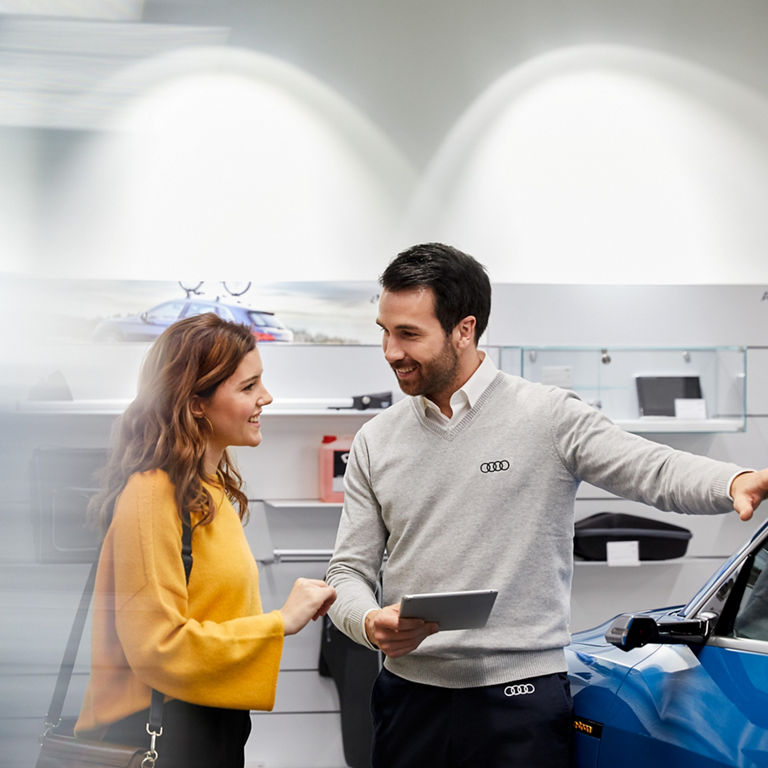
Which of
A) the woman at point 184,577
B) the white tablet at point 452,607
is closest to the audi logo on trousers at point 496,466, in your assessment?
the white tablet at point 452,607

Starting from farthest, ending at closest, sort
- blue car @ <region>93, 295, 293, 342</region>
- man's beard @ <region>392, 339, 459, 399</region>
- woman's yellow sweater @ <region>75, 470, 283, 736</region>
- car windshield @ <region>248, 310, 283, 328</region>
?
car windshield @ <region>248, 310, 283, 328</region> → blue car @ <region>93, 295, 293, 342</region> → man's beard @ <region>392, 339, 459, 399</region> → woman's yellow sweater @ <region>75, 470, 283, 736</region>

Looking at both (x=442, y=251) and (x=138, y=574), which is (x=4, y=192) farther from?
(x=442, y=251)

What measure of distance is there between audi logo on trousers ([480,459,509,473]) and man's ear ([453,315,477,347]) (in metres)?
0.26

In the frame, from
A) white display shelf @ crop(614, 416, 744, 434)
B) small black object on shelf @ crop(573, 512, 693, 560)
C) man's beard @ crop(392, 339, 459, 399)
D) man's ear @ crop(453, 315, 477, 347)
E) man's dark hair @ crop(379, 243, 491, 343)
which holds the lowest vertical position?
small black object on shelf @ crop(573, 512, 693, 560)

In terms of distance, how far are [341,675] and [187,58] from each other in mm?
2535

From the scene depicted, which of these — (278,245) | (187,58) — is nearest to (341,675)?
(278,245)

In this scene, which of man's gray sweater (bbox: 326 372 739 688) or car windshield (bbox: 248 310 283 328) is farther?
car windshield (bbox: 248 310 283 328)

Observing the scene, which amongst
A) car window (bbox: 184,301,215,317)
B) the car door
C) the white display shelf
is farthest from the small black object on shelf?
the car door

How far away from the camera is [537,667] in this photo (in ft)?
5.71

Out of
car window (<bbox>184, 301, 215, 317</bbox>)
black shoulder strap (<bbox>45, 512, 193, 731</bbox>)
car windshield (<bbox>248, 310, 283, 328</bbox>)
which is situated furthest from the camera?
car windshield (<bbox>248, 310, 283, 328</bbox>)

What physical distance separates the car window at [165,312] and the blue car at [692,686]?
58.4 inches

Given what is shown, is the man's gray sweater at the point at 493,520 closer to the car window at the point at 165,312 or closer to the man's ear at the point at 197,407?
the man's ear at the point at 197,407

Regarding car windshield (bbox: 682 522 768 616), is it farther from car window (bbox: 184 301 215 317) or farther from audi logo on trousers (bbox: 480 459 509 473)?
car window (bbox: 184 301 215 317)

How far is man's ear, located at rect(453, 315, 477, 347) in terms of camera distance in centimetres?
191
